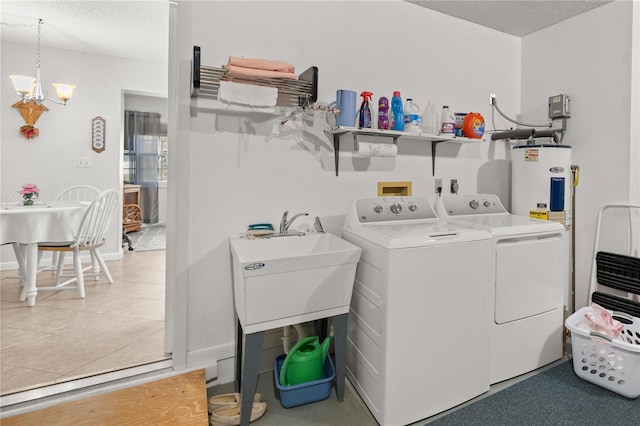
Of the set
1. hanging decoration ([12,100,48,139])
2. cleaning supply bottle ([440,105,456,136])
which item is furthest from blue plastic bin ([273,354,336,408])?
hanging decoration ([12,100,48,139])

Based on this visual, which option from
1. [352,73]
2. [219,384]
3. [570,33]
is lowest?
[219,384]

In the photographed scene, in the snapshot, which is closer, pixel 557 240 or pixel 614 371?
pixel 614 371

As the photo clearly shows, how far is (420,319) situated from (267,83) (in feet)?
4.83

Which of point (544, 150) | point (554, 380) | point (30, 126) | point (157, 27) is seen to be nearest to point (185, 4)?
point (157, 27)

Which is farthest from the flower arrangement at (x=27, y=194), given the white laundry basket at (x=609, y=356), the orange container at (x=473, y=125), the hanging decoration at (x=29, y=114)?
the white laundry basket at (x=609, y=356)

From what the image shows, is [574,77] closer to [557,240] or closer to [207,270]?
[557,240]

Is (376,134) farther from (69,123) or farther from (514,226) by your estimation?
(69,123)

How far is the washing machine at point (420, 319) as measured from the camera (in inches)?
61.6

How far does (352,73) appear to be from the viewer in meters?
2.25

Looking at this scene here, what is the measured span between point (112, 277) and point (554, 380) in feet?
13.8

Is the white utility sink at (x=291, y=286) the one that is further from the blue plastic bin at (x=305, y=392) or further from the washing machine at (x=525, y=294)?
the washing machine at (x=525, y=294)

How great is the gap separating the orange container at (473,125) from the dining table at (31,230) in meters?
3.53

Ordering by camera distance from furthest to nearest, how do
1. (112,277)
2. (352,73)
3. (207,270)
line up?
(112,277)
(352,73)
(207,270)

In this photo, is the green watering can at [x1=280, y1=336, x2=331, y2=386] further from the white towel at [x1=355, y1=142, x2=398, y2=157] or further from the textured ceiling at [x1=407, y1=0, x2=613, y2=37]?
the textured ceiling at [x1=407, y1=0, x2=613, y2=37]
